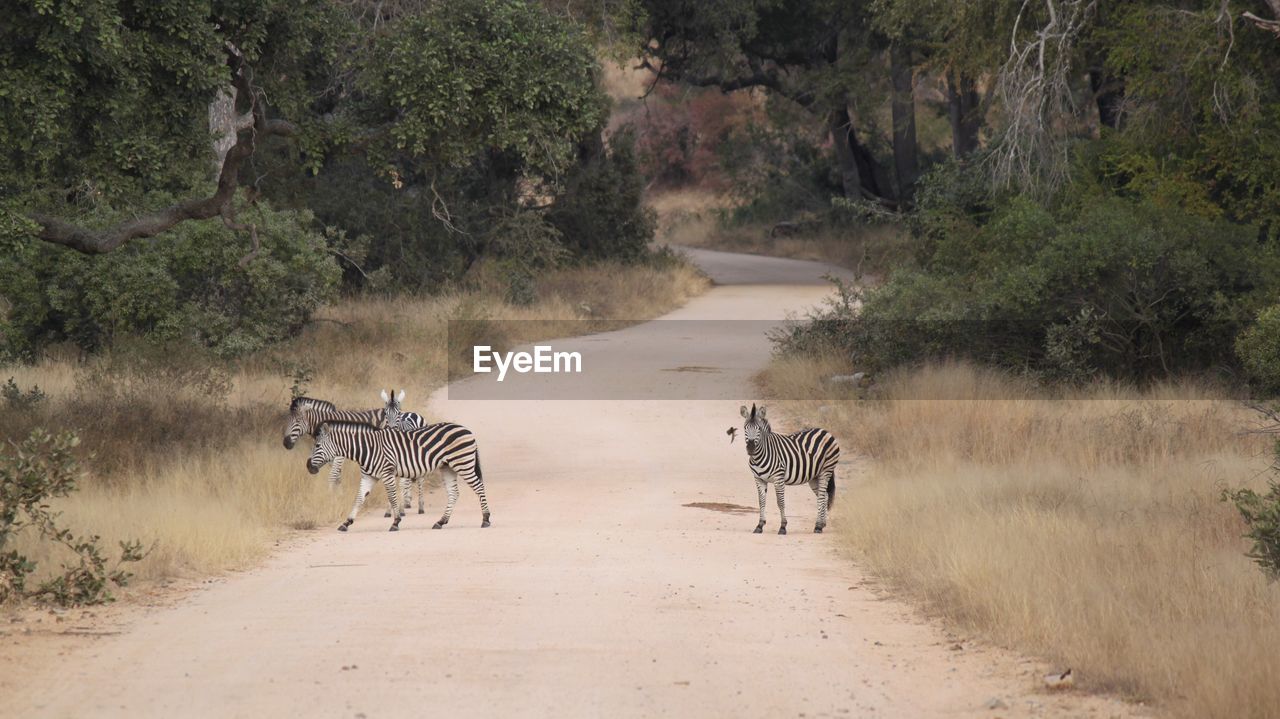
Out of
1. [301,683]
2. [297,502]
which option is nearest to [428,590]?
[301,683]

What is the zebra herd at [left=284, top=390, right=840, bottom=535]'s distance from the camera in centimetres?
1340

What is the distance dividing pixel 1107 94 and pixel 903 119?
15.8 meters

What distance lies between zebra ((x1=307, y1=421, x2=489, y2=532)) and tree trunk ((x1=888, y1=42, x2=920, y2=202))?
2650 cm

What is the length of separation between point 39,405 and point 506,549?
22.4 ft

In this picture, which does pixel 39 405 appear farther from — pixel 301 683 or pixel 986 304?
pixel 986 304

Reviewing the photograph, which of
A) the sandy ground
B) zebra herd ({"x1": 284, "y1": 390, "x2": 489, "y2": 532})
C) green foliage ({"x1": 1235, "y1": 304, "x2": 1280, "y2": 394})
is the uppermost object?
green foliage ({"x1": 1235, "y1": 304, "x2": 1280, "y2": 394})

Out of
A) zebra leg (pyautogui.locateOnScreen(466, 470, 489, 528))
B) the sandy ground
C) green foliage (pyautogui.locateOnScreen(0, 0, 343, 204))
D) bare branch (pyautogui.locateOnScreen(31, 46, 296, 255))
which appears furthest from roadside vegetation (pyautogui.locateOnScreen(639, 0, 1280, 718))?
green foliage (pyautogui.locateOnScreen(0, 0, 343, 204))

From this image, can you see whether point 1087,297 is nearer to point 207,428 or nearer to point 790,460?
point 790,460

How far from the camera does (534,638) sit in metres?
8.16

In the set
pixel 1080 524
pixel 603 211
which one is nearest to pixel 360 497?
pixel 1080 524

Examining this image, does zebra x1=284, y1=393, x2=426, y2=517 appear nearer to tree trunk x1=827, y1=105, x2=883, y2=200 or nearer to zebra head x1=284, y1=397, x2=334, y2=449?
zebra head x1=284, y1=397, x2=334, y2=449

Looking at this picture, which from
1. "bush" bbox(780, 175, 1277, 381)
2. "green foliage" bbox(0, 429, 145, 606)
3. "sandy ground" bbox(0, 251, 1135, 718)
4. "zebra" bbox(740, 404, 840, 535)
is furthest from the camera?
"bush" bbox(780, 175, 1277, 381)

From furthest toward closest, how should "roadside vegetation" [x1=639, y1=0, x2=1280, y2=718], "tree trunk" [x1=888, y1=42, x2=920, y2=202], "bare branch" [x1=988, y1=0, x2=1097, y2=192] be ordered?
1. "tree trunk" [x1=888, y1=42, x2=920, y2=202]
2. "bare branch" [x1=988, y1=0, x2=1097, y2=192]
3. "roadside vegetation" [x1=639, y1=0, x2=1280, y2=718]

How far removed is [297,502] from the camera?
45.8 ft
